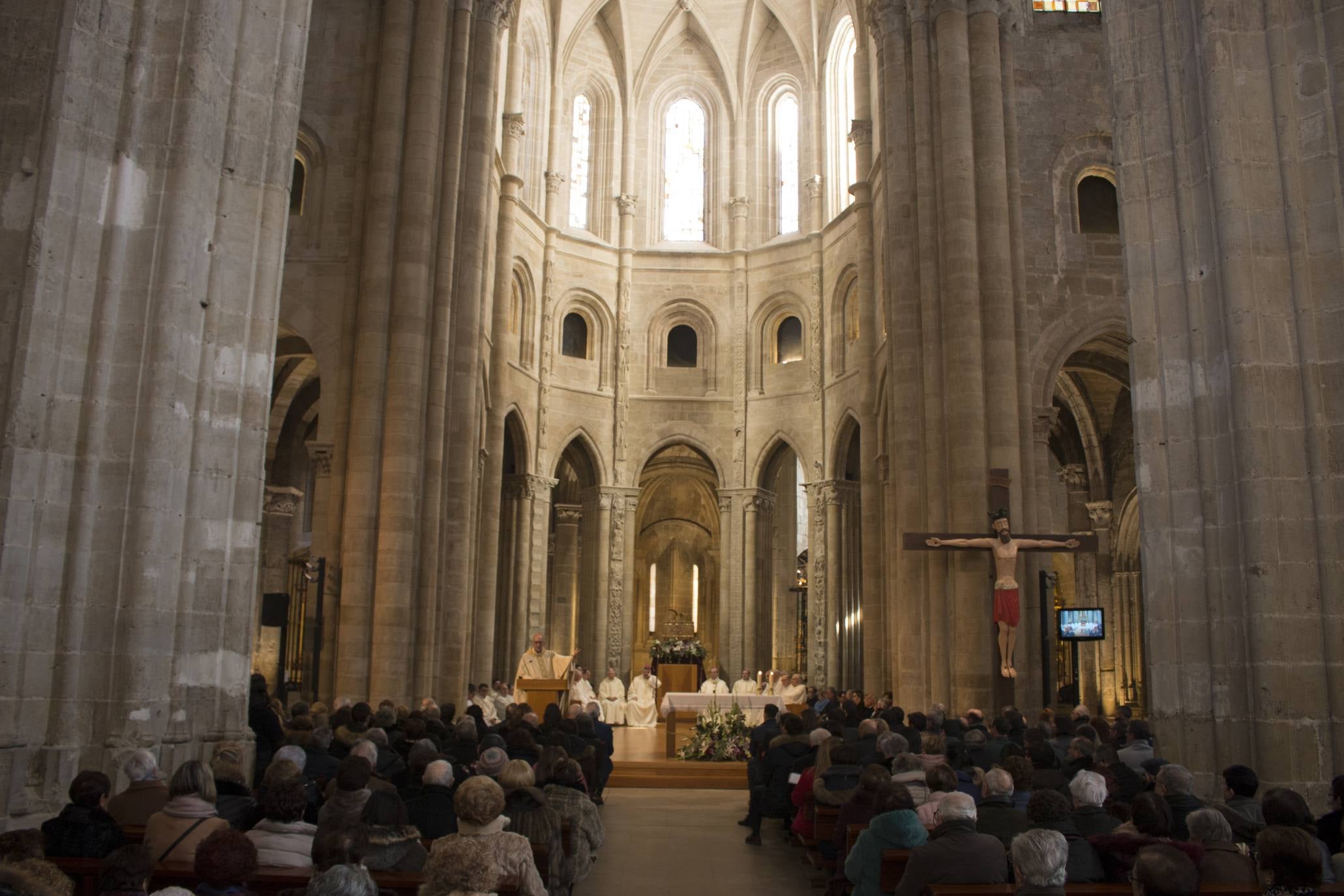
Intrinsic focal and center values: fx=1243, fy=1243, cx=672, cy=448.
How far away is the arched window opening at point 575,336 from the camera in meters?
34.2

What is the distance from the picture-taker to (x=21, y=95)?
9484 millimetres

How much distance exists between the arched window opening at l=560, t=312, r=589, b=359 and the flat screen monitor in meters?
17.8

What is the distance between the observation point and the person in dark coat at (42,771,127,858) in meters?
5.64

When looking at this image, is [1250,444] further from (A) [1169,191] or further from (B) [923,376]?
(B) [923,376]

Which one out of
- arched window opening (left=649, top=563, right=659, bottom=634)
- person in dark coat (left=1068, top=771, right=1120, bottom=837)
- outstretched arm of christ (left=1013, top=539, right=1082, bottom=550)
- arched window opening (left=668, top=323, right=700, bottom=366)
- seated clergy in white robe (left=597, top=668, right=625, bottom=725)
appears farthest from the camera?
arched window opening (left=649, top=563, right=659, bottom=634)

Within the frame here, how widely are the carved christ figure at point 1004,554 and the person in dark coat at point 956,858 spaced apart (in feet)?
44.1

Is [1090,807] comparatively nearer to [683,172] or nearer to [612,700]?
[612,700]

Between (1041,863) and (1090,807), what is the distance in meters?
1.87

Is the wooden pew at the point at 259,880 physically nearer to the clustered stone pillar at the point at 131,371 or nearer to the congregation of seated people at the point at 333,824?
the congregation of seated people at the point at 333,824

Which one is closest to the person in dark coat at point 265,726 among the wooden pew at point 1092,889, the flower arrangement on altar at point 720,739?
the wooden pew at point 1092,889

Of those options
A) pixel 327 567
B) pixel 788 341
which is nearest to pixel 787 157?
pixel 788 341

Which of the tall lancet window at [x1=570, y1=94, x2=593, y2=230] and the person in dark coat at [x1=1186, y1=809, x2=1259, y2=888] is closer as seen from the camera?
the person in dark coat at [x1=1186, y1=809, x2=1259, y2=888]

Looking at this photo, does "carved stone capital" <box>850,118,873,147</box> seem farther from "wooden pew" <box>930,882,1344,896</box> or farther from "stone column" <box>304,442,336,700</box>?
"wooden pew" <box>930,882,1344,896</box>

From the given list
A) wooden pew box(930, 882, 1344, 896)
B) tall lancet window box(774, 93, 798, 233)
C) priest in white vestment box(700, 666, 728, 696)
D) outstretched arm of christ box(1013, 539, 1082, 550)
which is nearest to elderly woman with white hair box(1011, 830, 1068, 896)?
wooden pew box(930, 882, 1344, 896)
